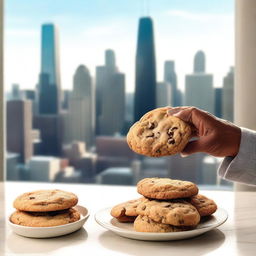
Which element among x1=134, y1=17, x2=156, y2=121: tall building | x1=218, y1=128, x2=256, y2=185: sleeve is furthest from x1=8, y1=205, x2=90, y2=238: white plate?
x1=134, y1=17, x2=156, y2=121: tall building

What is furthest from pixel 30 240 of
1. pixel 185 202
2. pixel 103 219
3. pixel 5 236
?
pixel 185 202

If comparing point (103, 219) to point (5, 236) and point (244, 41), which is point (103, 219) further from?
point (244, 41)

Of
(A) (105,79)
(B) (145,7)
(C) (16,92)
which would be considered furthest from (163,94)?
(C) (16,92)

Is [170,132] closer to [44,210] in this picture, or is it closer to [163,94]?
[44,210]

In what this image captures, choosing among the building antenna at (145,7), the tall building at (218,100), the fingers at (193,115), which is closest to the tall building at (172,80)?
the tall building at (218,100)

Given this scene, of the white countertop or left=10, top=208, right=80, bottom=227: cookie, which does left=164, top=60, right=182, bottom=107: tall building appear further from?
left=10, top=208, right=80, bottom=227: cookie

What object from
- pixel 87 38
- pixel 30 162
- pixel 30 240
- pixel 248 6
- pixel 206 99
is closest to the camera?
pixel 30 240
